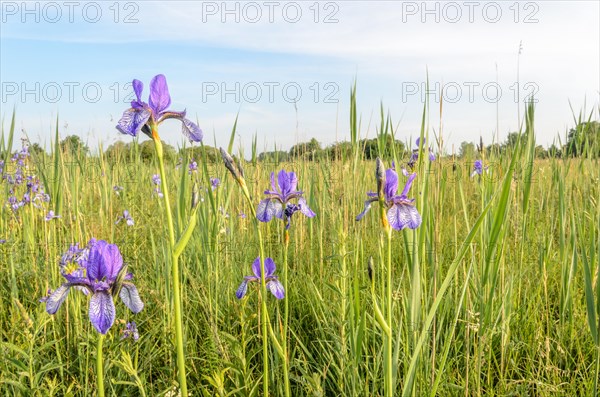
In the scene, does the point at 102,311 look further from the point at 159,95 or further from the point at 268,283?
the point at 268,283

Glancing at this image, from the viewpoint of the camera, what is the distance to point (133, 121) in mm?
1158

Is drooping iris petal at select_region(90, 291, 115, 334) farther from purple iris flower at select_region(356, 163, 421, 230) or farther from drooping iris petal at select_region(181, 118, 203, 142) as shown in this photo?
purple iris flower at select_region(356, 163, 421, 230)

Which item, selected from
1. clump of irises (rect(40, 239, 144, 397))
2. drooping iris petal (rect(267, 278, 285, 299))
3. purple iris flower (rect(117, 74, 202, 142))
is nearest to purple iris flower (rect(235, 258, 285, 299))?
drooping iris petal (rect(267, 278, 285, 299))

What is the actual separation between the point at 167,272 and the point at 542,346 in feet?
6.01

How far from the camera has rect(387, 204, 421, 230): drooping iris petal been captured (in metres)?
1.36

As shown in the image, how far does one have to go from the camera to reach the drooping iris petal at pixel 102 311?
1079 mm

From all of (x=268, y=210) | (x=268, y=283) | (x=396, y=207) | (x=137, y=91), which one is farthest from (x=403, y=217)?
(x=137, y=91)

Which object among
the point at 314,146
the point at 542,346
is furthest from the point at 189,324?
the point at 314,146

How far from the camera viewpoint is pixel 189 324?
256 cm

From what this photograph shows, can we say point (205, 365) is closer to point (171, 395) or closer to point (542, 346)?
point (171, 395)

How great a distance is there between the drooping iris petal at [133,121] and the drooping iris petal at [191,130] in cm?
11

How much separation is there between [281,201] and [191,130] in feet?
1.98

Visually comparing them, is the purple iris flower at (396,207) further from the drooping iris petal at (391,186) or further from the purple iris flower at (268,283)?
the purple iris flower at (268,283)

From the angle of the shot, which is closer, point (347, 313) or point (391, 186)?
point (391, 186)
